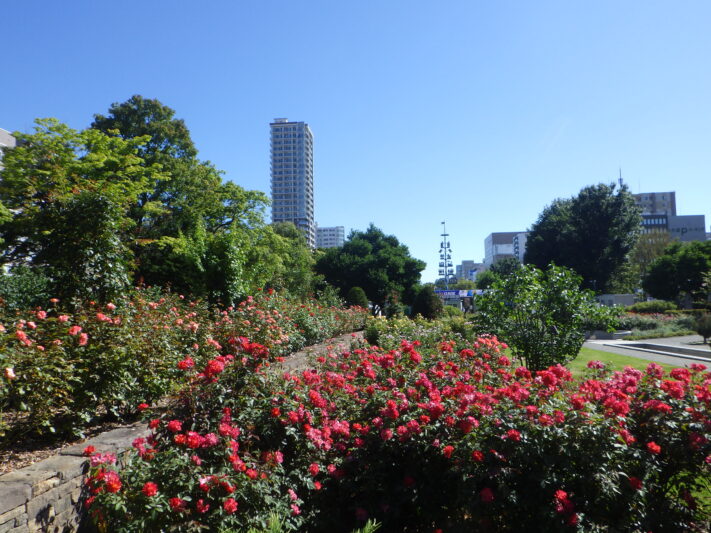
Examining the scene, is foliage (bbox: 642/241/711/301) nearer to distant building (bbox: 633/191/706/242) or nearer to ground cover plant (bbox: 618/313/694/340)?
ground cover plant (bbox: 618/313/694/340)

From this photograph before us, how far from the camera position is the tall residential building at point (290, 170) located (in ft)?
373

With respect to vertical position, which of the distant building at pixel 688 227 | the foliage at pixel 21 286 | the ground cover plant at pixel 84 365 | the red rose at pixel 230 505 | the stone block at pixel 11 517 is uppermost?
the distant building at pixel 688 227

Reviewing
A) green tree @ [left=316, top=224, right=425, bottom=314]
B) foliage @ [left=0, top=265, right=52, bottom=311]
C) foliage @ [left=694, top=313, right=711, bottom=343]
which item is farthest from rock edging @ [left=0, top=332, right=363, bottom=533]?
green tree @ [left=316, top=224, right=425, bottom=314]

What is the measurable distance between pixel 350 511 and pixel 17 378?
8.89ft

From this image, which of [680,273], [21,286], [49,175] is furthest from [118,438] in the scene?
[680,273]

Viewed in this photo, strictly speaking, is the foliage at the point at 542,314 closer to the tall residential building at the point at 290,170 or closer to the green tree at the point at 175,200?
the green tree at the point at 175,200

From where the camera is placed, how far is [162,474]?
2.60 metres

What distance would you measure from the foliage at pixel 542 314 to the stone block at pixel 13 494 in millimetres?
6083

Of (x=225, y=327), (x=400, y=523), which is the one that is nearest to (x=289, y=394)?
(x=400, y=523)

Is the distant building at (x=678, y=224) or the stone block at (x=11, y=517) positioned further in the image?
the distant building at (x=678, y=224)

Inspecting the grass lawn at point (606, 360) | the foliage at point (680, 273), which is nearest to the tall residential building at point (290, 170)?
the foliage at point (680, 273)

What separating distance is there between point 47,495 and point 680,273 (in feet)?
136

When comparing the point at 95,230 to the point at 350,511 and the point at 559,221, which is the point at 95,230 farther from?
the point at 559,221

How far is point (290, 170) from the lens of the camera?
11456 centimetres
